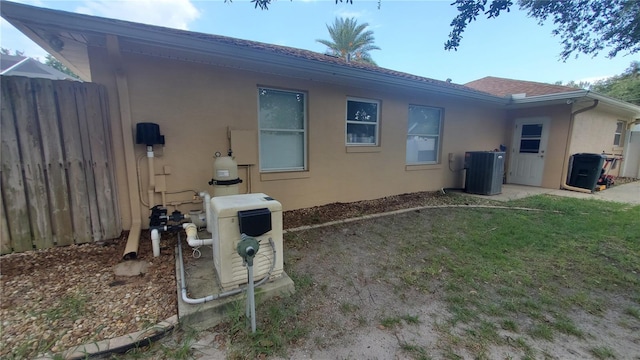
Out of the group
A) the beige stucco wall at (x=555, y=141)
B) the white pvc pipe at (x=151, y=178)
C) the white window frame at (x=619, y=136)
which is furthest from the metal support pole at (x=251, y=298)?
the white window frame at (x=619, y=136)

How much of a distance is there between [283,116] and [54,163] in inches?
124

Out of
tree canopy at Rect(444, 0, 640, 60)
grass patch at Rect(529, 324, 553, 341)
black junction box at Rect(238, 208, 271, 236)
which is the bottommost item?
grass patch at Rect(529, 324, 553, 341)

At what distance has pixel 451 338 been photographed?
1879mm

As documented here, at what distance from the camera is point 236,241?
2154mm

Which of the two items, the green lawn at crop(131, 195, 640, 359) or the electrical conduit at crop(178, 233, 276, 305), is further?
the electrical conduit at crop(178, 233, 276, 305)

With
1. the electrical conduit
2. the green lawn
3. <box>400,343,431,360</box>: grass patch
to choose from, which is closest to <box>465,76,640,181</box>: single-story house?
the green lawn

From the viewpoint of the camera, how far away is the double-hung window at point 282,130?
15.1 ft

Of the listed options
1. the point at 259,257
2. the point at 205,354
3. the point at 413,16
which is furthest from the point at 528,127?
the point at 205,354

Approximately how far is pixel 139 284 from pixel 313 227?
7.86 feet

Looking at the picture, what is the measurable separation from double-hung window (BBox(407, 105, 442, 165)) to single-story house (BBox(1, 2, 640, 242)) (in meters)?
0.03

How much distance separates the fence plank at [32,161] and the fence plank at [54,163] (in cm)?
5

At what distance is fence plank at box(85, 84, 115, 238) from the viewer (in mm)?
3236

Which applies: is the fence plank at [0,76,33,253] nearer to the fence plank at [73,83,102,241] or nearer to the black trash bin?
the fence plank at [73,83,102,241]

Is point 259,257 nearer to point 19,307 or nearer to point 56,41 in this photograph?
point 19,307
